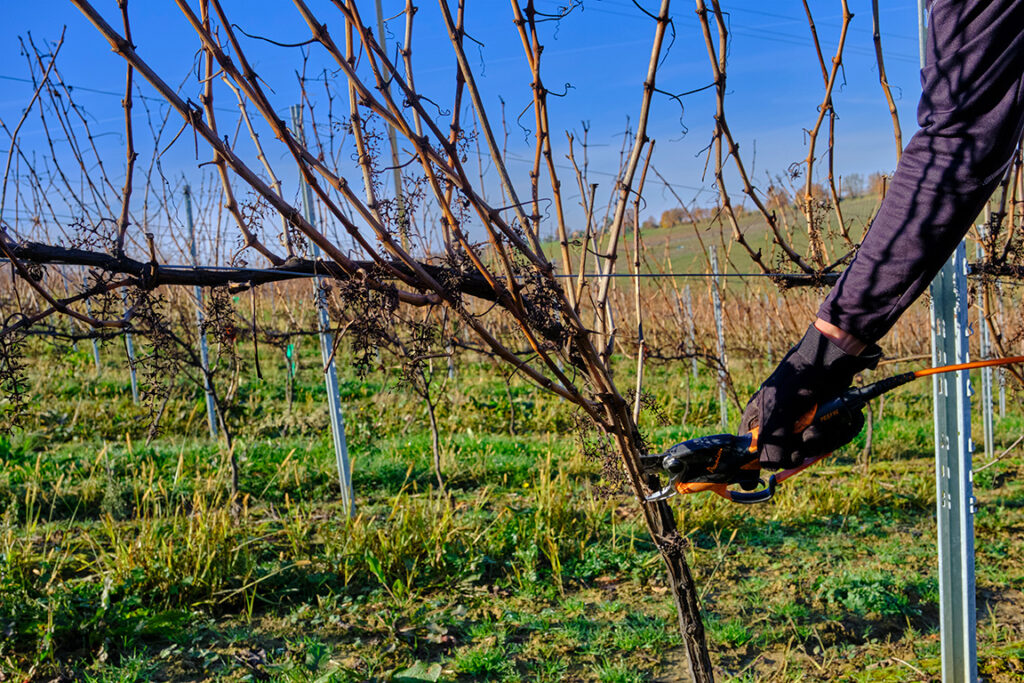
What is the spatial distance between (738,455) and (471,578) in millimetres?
2567

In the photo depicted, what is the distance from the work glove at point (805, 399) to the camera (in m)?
1.01

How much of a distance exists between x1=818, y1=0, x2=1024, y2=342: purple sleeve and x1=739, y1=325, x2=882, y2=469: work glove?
113 millimetres

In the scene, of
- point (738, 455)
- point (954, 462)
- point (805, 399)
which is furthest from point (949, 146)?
point (954, 462)

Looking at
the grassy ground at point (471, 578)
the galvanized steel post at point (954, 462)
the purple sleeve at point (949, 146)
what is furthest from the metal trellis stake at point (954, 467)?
the purple sleeve at point (949, 146)

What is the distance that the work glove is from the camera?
1.01 m

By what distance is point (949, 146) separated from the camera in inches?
33.3

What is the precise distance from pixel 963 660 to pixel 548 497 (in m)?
2.31

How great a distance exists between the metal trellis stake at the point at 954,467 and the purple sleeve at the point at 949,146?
997mm

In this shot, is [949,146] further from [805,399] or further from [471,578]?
[471,578]

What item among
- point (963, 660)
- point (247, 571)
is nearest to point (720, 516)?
point (963, 660)

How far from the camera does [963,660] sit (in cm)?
183

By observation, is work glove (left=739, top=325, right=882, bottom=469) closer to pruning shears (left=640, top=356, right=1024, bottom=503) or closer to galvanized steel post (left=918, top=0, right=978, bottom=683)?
pruning shears (left=640, top=356, right=1024, bottom=503)

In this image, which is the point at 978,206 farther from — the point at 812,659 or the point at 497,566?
the point at 497,566

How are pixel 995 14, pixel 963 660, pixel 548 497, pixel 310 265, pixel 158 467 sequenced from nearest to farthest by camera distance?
pixel 995 14
pixel 310 265
pixel 963 660
pixel 548 497
pixel 158 467
